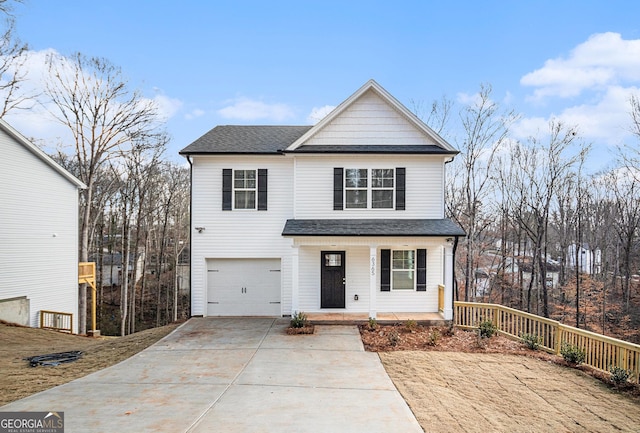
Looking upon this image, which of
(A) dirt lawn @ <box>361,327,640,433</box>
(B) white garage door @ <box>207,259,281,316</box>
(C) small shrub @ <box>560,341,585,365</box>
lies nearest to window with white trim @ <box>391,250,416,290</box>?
(A) dirt lawn @ <box>361,327,640,433</box>

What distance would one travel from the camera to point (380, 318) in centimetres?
1190

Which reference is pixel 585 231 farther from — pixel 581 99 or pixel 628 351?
pixel 628 351

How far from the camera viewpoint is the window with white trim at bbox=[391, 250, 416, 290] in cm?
1289

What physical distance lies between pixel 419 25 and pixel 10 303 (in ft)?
71.1

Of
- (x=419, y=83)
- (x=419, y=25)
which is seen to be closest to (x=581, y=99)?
(x=419, y=83)

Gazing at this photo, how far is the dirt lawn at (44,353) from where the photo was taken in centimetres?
723

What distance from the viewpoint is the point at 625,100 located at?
18156 mm

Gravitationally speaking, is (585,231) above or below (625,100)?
below

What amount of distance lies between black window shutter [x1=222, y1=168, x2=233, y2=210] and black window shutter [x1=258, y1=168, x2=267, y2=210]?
105 cm

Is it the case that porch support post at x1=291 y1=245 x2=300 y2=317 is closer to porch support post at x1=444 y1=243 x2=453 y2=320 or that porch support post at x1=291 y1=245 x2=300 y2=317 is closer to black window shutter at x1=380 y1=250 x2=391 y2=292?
black window shutter at x1=380 y1=250 x2=391 y2=292

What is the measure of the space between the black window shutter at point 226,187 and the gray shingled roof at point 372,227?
2375 mm

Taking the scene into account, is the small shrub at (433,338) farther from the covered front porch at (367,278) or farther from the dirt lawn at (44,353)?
the dirt lawn at (44,353)

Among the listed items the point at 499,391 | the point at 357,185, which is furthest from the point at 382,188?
the point at 499,391

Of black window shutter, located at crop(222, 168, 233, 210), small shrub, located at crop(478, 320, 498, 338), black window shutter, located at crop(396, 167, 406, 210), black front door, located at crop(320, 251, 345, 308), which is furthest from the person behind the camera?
black window shutter, located at crop(222, 168, 233, 210)
